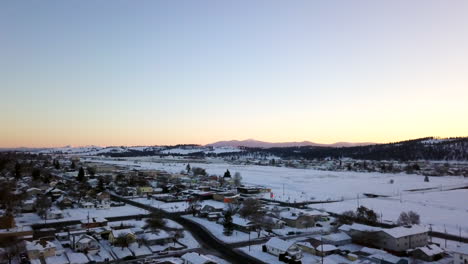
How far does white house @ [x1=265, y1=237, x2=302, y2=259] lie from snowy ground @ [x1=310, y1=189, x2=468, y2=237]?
984 cm

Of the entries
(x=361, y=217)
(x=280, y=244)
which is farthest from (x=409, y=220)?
(x=280, y=244)

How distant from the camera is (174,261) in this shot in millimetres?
13859

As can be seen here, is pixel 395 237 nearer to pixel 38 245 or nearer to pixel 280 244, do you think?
pixel 280 244

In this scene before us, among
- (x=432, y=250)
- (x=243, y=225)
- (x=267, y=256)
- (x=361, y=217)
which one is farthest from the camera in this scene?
(x=361, y=217)

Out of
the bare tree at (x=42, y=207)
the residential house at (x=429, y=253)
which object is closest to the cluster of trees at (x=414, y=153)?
the residential house at (x=429, y=253)

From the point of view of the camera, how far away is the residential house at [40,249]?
14.4 meters

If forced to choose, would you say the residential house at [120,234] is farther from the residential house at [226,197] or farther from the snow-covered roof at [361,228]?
the residential house at [226,197]

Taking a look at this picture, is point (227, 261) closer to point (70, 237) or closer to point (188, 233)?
point (188, 233)

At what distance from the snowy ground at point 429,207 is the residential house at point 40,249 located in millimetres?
18315

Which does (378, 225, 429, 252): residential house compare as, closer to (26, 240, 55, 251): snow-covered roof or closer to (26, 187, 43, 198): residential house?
(26, 240, 55, 251): snow-covered roof

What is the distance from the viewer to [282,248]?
588 inches

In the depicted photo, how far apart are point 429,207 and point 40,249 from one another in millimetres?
26008

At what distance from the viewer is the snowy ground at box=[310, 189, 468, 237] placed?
21.6 m

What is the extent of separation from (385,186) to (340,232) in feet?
84.5
